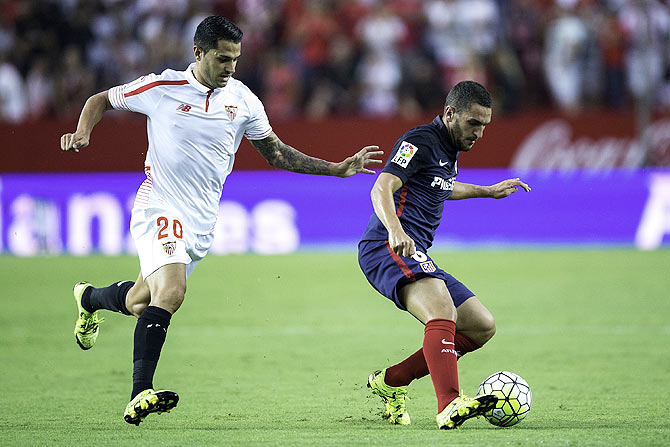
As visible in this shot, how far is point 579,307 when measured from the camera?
11.3 m

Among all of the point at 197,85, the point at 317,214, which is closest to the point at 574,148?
the point at 317,214

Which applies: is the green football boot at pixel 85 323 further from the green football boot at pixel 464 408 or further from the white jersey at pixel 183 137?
the green football boot at pixel 464 408

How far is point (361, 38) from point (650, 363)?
10.9 m

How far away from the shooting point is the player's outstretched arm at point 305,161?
253 inches

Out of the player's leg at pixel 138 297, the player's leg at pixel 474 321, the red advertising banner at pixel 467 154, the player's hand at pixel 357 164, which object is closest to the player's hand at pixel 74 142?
the player's leg at pixel 138 297

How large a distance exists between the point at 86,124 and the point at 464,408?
102 inches

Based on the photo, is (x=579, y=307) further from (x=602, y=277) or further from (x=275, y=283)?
(x=275, y=283)

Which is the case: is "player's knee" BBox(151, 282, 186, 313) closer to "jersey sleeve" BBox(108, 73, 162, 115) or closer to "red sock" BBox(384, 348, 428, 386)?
"jersey sleeve" BBox(108, 73, 162, 115)

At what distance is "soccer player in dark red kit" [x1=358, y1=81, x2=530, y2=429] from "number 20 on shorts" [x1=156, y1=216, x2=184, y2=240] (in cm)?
103

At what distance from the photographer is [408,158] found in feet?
19.0

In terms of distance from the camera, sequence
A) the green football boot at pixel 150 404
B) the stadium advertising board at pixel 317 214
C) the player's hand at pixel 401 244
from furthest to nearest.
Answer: the stadium advertising board at pixel 317 214 < the player's hand at pixel 401 244 < the green football boot at pixel 150 404

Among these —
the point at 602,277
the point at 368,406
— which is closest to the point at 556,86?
the point at 602,277

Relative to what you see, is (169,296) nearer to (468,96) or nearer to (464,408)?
(464,408)

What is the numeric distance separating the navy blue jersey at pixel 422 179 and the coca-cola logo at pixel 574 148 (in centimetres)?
1103
